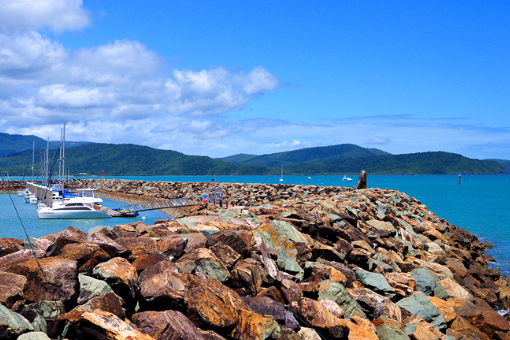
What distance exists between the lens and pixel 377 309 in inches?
399

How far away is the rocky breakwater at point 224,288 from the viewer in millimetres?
6426

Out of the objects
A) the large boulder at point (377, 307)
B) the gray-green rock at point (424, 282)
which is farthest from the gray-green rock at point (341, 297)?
the gray-green rock at point (424, 282)

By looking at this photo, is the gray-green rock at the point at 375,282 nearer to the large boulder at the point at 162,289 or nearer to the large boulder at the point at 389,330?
the large boulder at the point at 389,330

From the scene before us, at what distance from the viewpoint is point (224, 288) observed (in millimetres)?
7832

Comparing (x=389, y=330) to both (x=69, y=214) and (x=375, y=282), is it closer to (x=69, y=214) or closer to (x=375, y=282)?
(x=375, y=282)

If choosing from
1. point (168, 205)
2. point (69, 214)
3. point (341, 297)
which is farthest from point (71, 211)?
point (341, 297)

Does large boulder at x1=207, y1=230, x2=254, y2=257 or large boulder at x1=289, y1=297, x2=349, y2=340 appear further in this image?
large boulder at x1=207, y1=230, x2=254, y2=257

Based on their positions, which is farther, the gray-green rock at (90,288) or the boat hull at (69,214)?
the boat hull at (69,214)

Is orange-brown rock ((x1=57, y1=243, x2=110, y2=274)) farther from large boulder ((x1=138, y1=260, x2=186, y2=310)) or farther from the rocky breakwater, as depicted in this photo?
large boulder ((x1=138, y1=260, x2=186, y2=310))

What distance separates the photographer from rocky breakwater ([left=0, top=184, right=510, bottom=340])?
6.43m

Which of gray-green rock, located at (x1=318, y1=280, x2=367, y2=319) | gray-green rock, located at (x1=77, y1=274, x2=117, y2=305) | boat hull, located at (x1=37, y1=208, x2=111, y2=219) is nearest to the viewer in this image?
gray-green rock, located at (x1=77, y1=274, x2=117, y2=305)

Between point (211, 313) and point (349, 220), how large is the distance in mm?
11884

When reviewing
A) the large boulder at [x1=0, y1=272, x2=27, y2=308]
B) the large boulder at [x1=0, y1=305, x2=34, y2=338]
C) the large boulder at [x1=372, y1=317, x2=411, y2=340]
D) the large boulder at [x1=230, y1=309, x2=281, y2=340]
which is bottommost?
the large boulder at [x1=372, y1=317, x2=411, y2=340]

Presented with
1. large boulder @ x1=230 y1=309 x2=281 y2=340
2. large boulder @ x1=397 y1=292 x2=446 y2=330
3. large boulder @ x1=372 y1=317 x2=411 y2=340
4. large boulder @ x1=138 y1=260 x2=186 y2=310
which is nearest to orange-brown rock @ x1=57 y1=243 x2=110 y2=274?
large boulder @ x1=138 y1=260 x2=186 y2=310
